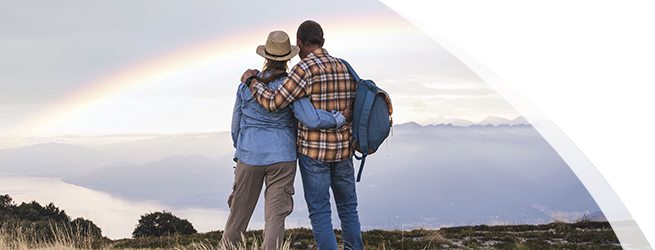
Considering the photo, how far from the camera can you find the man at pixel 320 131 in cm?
331

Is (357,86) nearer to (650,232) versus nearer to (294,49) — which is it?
(294,49)

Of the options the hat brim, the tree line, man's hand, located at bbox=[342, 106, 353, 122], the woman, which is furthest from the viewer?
the tree line

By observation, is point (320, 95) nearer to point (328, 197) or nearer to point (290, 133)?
point (290, 133)

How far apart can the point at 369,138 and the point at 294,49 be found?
1051 mm

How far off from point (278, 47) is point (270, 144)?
0.85m

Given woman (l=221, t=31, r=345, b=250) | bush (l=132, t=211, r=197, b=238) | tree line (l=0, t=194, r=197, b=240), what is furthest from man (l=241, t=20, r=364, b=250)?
bush (l=132, t=211, r=197, b=238)

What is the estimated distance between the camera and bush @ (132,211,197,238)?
1313cm

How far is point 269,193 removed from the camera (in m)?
3.53

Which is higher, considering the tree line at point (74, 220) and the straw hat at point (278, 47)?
the straw hat at point (278, 47)

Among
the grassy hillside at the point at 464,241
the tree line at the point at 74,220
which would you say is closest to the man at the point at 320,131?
the grassy hillside at the point at 464,241

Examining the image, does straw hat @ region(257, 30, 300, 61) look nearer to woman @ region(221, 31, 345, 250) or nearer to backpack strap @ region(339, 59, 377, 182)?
woman @ region(221, 31, 345, 250)

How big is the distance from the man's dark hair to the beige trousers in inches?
42.7

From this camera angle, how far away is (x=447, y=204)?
17212 centimetres

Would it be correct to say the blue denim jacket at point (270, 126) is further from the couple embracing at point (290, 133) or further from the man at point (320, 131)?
the man at point (320, 131)
